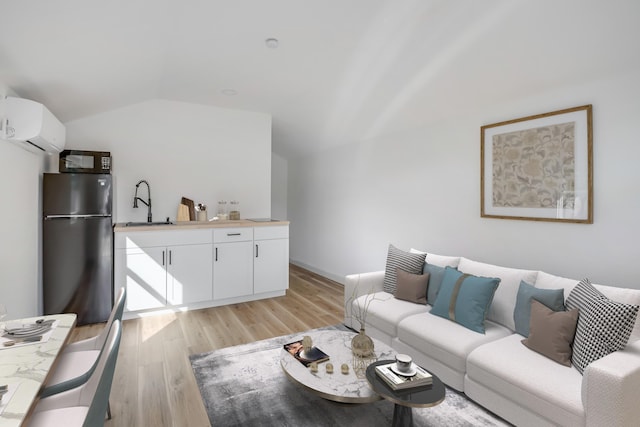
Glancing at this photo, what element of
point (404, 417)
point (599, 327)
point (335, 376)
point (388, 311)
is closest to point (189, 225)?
point (388, 311)

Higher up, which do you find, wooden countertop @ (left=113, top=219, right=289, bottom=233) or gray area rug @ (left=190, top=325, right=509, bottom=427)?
wooden countertop @ (left=113, top=219, right=289, bottom=233)

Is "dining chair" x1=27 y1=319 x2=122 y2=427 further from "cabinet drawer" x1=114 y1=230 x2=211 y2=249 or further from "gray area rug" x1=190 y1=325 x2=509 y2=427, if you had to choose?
"cabinet drawer" x1=114 y1=230 x2=211 y2=249

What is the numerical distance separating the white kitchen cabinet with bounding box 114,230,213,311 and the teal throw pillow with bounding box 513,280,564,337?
3266mm

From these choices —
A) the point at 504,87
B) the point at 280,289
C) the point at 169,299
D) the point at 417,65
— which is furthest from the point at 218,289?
the point at 504,87

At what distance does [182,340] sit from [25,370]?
203cm

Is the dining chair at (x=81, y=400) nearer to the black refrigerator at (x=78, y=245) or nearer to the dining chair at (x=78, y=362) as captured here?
the dining chair at (x=78, y=362)

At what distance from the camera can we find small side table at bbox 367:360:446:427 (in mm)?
1647

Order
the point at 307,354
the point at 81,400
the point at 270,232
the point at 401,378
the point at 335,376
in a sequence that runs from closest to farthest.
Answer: the point at 81,400, the point at 401,378, the point at 335,376, the point at 307,354, the point at 270,232

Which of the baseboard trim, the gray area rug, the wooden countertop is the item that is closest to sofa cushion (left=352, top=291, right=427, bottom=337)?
the gray area rug

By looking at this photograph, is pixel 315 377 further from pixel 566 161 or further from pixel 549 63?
pixel 549 63

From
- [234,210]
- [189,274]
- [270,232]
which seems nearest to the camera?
[189,274]

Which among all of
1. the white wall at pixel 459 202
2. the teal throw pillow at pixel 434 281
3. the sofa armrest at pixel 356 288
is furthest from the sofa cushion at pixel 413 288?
the white wall at pixel 459 202

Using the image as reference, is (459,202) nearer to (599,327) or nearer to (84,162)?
(599,327)

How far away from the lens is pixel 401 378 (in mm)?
1800
